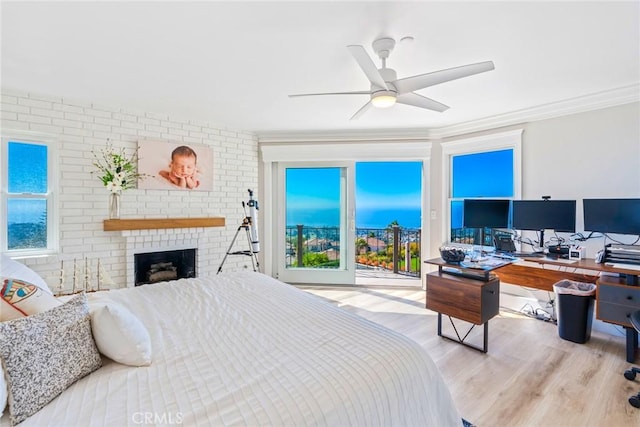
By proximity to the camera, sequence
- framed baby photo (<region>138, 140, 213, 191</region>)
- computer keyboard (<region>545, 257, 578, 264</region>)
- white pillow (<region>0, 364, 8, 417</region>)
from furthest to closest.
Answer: framed baby photo (<region>138, 140, 213, 191</region>) < computer keyboard (<region>545, 257, 578, 264</region>) < white pillow (<region>0, 364, 8, 417</region>)

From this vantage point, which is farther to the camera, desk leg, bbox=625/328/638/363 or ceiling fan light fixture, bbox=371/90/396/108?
desk leg, bbox=625/328/638/363

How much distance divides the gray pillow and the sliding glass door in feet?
11.4

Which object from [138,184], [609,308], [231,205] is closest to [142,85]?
[138,184]

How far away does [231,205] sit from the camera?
167 inches

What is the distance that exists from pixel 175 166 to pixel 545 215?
440cm

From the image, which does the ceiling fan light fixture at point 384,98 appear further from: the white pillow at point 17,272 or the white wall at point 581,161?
the white wall at point 581,161

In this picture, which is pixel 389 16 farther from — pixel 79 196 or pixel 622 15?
pixel 79 196

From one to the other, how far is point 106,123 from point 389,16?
327 cm

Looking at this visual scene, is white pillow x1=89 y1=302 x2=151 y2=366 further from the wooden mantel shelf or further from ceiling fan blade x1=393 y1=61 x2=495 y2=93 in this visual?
the wooden mantel shelf

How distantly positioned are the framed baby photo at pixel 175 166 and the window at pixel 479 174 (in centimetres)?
341

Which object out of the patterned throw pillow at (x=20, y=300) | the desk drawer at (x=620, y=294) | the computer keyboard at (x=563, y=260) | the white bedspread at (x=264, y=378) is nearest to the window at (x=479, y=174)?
the computer keyboard at (x=563, y=260)

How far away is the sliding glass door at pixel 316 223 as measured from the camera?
448 cm

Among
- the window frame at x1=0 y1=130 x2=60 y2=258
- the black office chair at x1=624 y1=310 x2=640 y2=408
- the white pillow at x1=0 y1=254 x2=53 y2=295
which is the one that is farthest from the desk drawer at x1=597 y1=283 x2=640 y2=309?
the window frame at x1=0 y1=130 x2=60 y2=258

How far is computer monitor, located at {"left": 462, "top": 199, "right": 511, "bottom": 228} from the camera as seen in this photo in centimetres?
345
